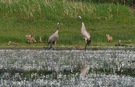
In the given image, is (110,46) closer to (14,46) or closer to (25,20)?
(14,46)

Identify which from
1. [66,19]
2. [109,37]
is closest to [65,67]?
[109,37]

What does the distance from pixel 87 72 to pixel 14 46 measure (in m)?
15.7

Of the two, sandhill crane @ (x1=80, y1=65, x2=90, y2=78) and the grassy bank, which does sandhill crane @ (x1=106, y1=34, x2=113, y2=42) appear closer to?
the grassy bank

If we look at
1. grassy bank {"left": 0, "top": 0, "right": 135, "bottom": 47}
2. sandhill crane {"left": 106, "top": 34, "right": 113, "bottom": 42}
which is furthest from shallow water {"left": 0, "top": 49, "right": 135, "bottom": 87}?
grassy bank {"left": 0, "top": 0, "right": 135, "bottom": 47}

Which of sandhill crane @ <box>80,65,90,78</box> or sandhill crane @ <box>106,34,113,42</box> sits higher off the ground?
sandhill crane @ <box>80,65,90,78</box>

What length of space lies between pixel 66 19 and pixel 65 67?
2129cm

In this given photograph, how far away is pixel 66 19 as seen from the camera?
46719 millimetres

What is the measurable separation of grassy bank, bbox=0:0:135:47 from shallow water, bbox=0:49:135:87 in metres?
6.45

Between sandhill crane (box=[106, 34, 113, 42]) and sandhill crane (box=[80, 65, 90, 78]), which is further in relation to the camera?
sandhill crane (box=[106, 34, 113, 42])

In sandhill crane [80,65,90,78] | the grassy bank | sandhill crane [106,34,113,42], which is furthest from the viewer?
the grassy bank

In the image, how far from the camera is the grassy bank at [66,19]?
139 feet

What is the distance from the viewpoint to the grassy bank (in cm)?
4234

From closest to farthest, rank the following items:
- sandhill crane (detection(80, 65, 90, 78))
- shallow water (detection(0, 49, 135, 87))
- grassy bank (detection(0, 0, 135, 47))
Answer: shallow water (detection(0, 49, 135, 87)) → sandhill crane (detection(80, 65, 90, 78)) → grassy bank (detection(0, 0, 135, 47))

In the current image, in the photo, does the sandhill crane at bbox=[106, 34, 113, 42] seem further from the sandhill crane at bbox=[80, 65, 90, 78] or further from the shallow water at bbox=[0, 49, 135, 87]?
the sandhill crane at bbox=[80, 65, 90, 78]
